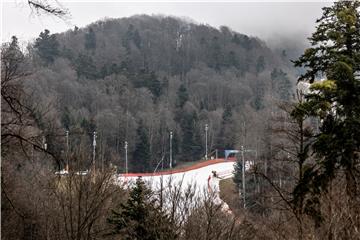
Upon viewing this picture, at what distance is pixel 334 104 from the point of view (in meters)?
14.9

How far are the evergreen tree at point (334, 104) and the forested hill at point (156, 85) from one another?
46.4m

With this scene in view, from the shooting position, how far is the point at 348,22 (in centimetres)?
1439

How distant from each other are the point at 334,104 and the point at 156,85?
108m

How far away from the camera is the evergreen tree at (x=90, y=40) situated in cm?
15946

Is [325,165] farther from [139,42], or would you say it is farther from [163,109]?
[139,42]

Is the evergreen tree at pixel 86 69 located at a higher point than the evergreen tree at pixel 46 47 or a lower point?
lower

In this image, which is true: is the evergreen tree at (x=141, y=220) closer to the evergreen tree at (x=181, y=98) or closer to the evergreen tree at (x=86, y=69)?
the evergreen tree at (x=181, y=98)

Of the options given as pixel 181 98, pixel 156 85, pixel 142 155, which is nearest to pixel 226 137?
pixel 181 98

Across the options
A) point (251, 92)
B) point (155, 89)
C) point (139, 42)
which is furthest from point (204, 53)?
point (155, 89)

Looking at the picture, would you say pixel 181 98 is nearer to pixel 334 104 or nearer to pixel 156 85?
pixel 156 85

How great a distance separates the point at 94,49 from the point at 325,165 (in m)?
150

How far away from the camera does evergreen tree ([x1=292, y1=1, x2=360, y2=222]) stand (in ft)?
44.7

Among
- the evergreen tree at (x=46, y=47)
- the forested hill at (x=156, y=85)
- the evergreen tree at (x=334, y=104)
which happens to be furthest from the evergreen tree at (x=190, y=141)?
the evergreen tree at (x=334, y=104)

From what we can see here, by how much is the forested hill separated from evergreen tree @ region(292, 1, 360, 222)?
152ft
